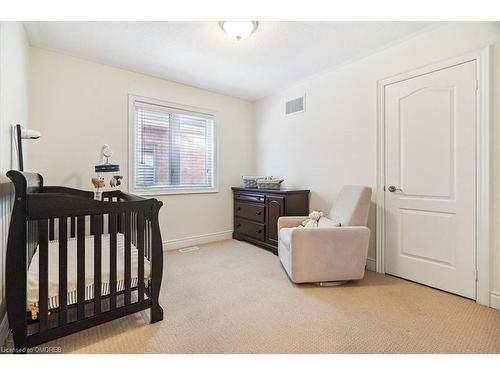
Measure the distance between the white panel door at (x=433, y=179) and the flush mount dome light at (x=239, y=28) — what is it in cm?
151

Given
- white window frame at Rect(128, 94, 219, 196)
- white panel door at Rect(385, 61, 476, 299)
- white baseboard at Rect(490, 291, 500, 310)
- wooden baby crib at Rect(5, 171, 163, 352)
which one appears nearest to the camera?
wooden baby crib at Rect(5, 171, 163, 352)

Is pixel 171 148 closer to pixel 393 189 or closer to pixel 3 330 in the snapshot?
pixel 3 330

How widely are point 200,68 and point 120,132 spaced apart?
1.26m

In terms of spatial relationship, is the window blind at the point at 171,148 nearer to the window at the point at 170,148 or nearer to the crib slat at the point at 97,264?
the window at the point at 170,148

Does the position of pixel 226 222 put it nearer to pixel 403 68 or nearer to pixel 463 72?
pixel 403 68

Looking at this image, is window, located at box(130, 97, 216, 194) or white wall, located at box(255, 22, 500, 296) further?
window, located at box(130, 97, 216, 194)

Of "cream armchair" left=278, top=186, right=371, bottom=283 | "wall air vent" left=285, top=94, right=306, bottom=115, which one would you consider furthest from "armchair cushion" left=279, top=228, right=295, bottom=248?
"wall air vent" left=285, top=94, right=306, bottom=115

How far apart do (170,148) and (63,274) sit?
2386 millimetres

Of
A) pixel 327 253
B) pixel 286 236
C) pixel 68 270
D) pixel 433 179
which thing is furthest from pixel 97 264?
pixel 433 179

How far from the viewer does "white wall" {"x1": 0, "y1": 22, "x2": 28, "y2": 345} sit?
1533mm

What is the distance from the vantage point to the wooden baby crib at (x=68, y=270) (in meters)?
1.27

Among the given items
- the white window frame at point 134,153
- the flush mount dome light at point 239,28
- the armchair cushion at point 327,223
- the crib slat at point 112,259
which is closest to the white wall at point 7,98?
the crib slat at point 112,259

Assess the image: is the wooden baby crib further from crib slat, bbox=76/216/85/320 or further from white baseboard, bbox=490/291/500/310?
white baseboard, bbox=490/291/500/310

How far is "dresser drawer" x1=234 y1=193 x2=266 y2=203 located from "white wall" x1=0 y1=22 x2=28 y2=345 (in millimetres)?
2570
